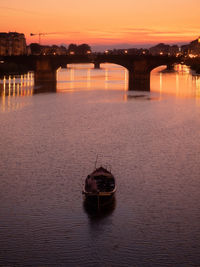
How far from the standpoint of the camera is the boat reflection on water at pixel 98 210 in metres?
26.5

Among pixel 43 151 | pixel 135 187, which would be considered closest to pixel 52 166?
pixel 43 151

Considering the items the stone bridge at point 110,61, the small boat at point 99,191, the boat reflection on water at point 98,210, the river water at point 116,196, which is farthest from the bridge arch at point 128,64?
the boat reflection on water at point 98,210

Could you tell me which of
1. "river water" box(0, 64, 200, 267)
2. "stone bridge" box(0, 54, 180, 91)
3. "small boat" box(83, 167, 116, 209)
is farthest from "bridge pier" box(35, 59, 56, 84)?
"small boat" box(83, 167, 116, 209)

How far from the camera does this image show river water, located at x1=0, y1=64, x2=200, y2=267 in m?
22.5

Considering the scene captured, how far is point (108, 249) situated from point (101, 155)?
1940 cm

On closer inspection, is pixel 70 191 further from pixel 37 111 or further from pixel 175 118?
pixel 37 111

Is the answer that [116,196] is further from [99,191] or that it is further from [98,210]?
[98,210]

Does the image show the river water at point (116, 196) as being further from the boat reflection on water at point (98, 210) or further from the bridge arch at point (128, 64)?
the bridge arch at point (128, 64)

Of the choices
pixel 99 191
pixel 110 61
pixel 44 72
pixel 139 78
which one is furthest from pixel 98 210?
pixel 44 72

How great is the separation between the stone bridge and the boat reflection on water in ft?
313

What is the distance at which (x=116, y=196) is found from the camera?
2962 centimetres

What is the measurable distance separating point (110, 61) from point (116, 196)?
4009 inches

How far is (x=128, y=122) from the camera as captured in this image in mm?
62969

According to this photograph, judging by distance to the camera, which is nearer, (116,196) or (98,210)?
(98,210)
